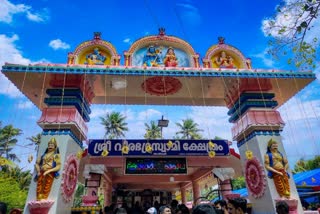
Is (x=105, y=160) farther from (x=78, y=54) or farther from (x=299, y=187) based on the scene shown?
(x=299, y=187)

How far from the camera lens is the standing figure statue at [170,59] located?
8266mm

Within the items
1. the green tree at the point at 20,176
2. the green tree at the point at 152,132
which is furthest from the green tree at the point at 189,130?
the green tree at the point at 20,176

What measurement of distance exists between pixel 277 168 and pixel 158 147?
4.10m

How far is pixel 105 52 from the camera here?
8516 mm

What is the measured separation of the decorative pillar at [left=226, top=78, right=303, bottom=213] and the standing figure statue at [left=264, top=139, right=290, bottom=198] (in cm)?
4

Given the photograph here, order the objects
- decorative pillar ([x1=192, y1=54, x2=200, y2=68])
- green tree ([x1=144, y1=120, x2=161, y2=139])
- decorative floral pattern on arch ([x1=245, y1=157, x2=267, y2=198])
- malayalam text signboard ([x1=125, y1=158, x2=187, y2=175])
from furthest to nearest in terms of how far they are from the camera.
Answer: green tree ([x1=144, y1=120, x2=161, y2=139]) < malayalam text signboard ([x1=125, y1=158, x2=187, y2=175]) < decorative pillar ([x1=192, y1=54, x2=200, y2=68]) < decorative floral pattern on arch ([x1=245, y1=157, x2=267, y2=198])

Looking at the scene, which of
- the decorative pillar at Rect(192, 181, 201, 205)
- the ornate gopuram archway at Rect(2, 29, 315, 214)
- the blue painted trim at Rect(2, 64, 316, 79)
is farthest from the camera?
the decorative pillar at Rect(192, 181, 201, 205)

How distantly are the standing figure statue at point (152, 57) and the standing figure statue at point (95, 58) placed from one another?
1483mm

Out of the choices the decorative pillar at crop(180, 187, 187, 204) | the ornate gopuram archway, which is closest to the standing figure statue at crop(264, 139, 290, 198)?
the ornate gopuram archway

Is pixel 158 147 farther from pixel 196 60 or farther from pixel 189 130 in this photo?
pixel 189 130

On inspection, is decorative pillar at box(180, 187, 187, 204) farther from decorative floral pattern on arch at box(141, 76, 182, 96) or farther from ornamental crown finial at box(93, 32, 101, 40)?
ornamental crown finial at box(93, 32, 101, 40)

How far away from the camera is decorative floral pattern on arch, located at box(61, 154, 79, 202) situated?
6652 millimetres

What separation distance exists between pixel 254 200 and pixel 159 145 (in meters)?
3.72

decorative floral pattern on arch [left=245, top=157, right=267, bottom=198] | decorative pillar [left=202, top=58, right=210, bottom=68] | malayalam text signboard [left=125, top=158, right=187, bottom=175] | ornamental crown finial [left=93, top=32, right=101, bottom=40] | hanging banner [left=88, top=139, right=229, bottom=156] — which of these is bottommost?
decorative floral pattern on arch [left=245, top=157, right=267, bottom=198]
